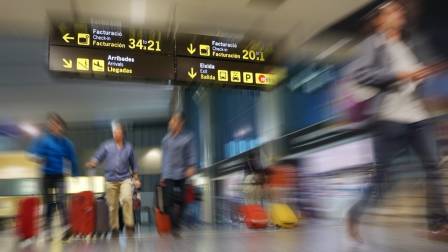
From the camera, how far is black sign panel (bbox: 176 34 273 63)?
7523 mm

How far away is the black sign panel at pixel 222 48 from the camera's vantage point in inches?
296

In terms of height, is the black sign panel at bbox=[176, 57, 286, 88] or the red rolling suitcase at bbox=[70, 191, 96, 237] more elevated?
the black sign panel at bbox=[176, 57, 286, 88]

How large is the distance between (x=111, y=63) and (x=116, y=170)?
6.51 feet

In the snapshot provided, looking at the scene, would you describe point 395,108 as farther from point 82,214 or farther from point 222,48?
point 222,48

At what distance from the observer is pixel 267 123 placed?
9984mm

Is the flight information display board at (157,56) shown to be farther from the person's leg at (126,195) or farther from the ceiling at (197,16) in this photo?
the person's leg at (126,195)

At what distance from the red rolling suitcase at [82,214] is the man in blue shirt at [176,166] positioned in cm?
101

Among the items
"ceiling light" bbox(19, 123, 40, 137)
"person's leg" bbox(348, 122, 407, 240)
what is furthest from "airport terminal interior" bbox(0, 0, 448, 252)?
"ceiling light" bbox(19, 123, 40, 137)

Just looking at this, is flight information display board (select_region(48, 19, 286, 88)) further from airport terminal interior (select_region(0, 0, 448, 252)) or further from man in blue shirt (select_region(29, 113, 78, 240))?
man in blue shirt (select_region(29, 113, 78, 240))

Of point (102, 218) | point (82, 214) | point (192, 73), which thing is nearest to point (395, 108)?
point (82, 214)

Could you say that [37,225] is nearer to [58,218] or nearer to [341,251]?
[58,218]

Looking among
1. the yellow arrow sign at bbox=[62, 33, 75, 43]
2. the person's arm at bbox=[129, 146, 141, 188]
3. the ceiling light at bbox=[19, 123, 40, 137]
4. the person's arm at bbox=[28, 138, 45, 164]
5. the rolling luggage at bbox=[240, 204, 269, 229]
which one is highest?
the ceiling light at bbox=[19, 123, 40, 137]

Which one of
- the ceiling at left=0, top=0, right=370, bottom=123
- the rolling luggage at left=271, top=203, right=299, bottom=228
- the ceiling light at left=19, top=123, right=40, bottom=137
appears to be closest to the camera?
the rolling luggage at left=271, top=203, right=299, bottom=228

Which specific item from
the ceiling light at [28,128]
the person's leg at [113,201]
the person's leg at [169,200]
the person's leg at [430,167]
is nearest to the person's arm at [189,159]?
the person's leg at [169,200]
